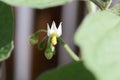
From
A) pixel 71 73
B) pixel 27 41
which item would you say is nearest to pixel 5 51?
pixel 71 73

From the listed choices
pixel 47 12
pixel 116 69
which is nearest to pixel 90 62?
pixel 116 69

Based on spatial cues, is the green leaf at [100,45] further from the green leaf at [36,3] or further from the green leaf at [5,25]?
the green leaf at [5,25]

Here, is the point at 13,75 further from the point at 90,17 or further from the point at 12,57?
the point at 90,17

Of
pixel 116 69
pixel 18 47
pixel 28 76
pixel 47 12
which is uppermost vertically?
pixel 116 69

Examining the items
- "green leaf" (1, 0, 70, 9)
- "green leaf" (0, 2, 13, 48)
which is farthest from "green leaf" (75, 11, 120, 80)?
"green leaf" (0, 2, 13, 48)

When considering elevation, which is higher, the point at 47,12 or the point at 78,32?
the point at 78,32

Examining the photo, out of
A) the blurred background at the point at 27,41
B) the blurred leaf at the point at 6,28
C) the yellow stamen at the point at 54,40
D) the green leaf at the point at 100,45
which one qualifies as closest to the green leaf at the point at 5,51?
the blurred leaf at the point at 6,28
